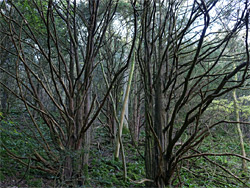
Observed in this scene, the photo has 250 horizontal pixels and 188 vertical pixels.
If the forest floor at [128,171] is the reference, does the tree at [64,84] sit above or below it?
above

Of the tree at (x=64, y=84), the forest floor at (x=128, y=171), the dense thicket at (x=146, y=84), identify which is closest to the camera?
the dense thicket at (x=146, y=84)

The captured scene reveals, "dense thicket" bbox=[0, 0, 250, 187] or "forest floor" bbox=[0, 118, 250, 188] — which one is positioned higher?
"dense thicket" bbox=[0, 0, 250, 187]

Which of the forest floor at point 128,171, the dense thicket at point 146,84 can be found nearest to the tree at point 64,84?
the dense thicket at point 146,84


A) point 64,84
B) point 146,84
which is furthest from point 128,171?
point 64,84

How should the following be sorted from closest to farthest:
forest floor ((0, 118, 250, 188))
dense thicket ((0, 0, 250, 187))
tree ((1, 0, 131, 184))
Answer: dense thicket ((0, 0, 250, 187)) < tree ((1, 0, 131, 184)) < forest floor ((0, 118, 250, 188))

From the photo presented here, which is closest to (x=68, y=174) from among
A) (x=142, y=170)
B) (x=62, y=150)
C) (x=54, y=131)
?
(x=62, y=150)

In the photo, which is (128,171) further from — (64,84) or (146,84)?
(64,84)

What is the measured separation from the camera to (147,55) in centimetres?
239

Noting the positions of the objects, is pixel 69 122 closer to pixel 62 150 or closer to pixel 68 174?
pixel 62 150

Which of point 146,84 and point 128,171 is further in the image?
point 128,171

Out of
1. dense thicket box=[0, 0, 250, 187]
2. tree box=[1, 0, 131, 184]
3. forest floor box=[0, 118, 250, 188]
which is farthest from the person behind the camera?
forest floor box=[0, 118, 250, 188]

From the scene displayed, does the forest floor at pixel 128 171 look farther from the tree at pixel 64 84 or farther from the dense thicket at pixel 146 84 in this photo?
the tree at pixel 64 84

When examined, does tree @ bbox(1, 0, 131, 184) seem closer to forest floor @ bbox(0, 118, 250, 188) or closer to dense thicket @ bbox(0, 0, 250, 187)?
dense thicket @ bbox(0, 0, 250, 187)

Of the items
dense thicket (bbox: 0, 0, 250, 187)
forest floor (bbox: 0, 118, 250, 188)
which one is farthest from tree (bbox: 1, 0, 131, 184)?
forest floor (bbox: 0, 118, 250, 188)
